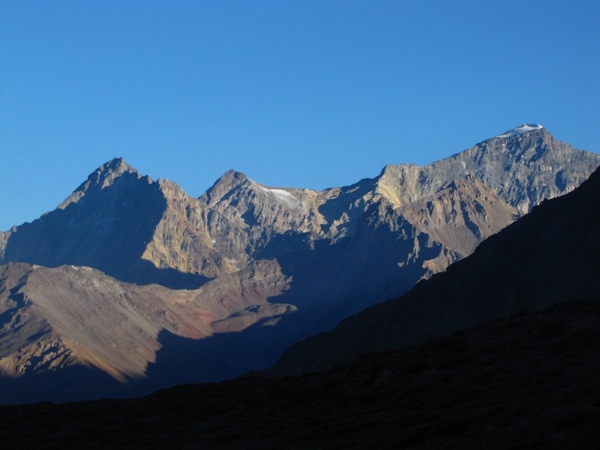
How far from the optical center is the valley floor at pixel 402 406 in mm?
46719

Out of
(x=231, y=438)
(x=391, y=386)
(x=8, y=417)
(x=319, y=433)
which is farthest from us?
(x=8, y=417)

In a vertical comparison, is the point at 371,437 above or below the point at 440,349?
below

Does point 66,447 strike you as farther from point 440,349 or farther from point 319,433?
point 440,349

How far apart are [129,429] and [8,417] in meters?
13.4

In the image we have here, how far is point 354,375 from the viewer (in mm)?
73625

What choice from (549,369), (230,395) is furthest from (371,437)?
(230,395)

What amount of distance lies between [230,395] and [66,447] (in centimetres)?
1586

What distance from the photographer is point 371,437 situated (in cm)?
5134

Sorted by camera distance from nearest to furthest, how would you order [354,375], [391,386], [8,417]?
[391,386]
[354,375]
[8,417]

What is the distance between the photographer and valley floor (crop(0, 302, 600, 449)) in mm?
46719

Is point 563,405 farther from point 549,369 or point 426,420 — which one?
point 549,369

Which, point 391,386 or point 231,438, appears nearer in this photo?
point 231,438

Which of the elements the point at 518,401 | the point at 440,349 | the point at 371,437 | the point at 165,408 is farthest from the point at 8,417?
the point at 518,401

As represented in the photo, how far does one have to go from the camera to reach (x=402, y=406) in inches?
2314
